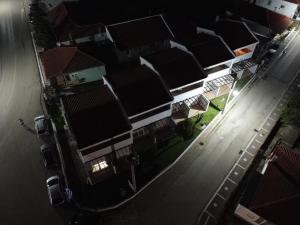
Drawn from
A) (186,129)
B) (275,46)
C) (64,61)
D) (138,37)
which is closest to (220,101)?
(186,129)

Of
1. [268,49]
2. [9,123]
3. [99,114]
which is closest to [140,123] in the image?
[99,114]

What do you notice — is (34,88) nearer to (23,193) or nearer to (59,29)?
(59,29)

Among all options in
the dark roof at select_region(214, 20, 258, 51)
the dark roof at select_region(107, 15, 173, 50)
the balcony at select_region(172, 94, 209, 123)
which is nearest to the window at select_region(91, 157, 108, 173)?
the balcony at select_region(172, 94, 209, 123)

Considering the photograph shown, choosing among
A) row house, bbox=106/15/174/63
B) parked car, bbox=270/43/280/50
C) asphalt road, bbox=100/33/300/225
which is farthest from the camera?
parked car, bbox=270/43/280/50

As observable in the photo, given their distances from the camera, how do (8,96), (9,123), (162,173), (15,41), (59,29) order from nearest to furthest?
(162,173) < (9,123) < (8,96) < (59,29) < (15,41)

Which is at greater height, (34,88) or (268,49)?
(268,49)

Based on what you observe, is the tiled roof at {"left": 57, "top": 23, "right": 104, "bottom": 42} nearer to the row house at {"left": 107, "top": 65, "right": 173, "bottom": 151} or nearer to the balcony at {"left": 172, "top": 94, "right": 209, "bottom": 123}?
the row house at {"left": 107, "top": 65, "right": 173, "bottom": 151}

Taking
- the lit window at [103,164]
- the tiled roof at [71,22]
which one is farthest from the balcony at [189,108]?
the tiled roof at [71,22]
